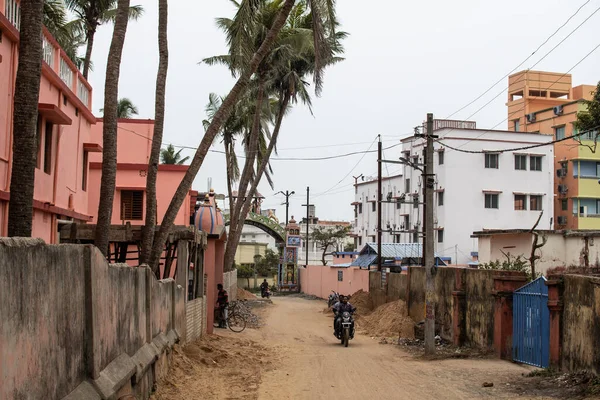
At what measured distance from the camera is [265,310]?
3912 cm

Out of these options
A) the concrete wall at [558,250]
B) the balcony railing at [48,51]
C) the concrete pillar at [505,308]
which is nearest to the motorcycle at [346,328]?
the concrete pillar at [505,308]

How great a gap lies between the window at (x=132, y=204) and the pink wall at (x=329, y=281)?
1534 cm

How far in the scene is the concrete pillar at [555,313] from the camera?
47.6ft

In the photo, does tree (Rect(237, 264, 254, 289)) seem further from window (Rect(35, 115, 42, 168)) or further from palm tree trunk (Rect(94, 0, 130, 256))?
palm tree trunk (Rect(94, 0, 130, 256))

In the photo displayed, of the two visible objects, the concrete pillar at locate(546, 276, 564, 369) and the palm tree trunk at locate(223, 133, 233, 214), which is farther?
the palm tree trunk at locate(223, 133, 233, 214)

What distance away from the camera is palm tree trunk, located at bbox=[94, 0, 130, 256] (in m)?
14.4

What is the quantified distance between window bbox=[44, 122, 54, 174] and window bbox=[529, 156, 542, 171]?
44.0m

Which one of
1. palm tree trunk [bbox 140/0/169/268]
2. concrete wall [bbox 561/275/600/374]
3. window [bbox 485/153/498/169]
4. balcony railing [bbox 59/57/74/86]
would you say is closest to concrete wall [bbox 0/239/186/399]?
palm tree trunk [bbox 140/0/169/268]

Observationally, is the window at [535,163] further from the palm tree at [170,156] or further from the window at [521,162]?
the palm tree at [170,156]

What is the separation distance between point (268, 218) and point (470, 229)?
18158mm

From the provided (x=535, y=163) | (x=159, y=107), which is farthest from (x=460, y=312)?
(x=535, y=163)

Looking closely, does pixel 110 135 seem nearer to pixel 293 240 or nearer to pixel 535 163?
pixel 535 163

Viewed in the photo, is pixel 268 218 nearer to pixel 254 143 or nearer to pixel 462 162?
pixel 462 162

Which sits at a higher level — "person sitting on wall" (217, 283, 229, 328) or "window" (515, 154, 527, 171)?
"window" (515, 154, 527, 171)
